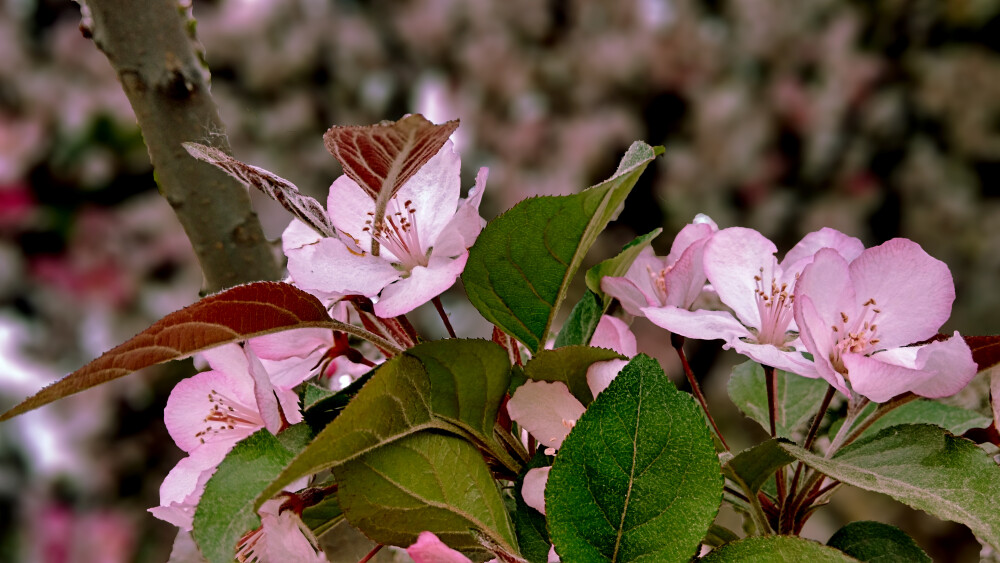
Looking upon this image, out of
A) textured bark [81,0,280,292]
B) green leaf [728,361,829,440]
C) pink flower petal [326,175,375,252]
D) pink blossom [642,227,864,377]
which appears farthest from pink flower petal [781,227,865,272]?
textured bark [81,0,280,292]

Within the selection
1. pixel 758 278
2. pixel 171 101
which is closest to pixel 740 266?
pixel 758 278

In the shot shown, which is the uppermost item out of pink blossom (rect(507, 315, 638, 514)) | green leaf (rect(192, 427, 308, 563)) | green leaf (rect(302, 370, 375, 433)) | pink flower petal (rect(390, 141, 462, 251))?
pink flower petal (rect(390, 141, 462, 251))

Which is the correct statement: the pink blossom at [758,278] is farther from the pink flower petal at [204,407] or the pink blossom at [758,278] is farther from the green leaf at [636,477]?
the pink flower petal at [204,407]

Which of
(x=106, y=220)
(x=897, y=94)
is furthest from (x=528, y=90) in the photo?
(x=106, y=220)

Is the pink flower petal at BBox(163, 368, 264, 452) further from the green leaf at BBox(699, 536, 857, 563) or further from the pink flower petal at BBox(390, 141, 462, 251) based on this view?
the green leaf at BBox(699, 536, 857, 563)

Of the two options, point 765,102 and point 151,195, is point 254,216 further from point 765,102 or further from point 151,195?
point 765,102

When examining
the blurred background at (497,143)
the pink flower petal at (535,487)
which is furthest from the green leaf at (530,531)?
the blurred background at (497,143)
